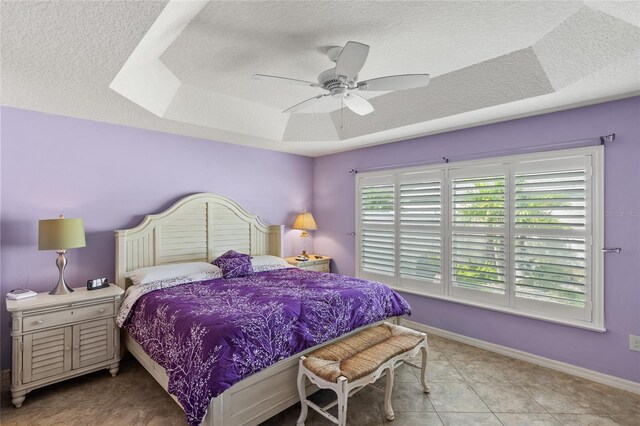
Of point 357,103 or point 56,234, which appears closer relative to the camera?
point 357,103

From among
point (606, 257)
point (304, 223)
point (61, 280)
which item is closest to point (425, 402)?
point (606, 257)

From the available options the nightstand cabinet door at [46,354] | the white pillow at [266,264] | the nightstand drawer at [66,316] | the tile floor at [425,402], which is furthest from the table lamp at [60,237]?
the white pillow at [266,264]

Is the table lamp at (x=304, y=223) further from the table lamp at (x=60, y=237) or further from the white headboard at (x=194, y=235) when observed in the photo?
the table lamp at (x=60, y=237)

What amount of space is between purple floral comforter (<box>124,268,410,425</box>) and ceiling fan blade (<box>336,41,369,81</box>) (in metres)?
1.73

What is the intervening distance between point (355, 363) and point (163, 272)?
2136 millimetres

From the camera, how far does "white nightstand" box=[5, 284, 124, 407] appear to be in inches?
94.3

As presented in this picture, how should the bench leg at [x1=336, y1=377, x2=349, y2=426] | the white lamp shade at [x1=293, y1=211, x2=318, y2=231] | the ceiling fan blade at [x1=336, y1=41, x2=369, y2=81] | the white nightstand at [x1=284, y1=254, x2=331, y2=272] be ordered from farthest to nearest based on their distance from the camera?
the white lamp shade at [x1=293, y1=211, x2=318, y2=231], the white nightstand at [x1=284, y1=254, x2=331, y2=272], the bench leg at [x1=336, y1=377, x2=349, y2=426], the ceiling fan blade at [x1=336, y1=41, x2=369, y2=81]

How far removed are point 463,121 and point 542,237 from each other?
1429 mm

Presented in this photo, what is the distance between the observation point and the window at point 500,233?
113 inches

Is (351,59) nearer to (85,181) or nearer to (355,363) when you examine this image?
(355,363)

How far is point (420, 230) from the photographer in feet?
13.2

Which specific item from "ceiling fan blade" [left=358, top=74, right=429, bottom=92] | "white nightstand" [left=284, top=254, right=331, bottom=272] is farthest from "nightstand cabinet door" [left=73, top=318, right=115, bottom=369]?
"ceiling fan blade" [left=358, top=74, right=429, bottom=92]

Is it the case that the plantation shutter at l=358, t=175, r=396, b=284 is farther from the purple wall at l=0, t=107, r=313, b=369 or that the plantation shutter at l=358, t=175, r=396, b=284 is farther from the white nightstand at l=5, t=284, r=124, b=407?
the white nightstand at l=5, t=284, r=124, b=407

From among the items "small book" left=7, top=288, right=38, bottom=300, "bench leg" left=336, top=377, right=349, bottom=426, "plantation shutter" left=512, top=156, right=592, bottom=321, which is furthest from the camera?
"plantation shutter" left=512, top=156, right=592, bottom=321
